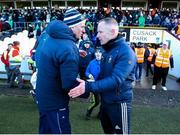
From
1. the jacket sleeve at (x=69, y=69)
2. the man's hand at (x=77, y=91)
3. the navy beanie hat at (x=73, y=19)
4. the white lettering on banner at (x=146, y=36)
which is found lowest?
the white lettering on banner at (x=146, y=36)

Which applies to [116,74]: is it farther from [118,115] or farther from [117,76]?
[118,115]

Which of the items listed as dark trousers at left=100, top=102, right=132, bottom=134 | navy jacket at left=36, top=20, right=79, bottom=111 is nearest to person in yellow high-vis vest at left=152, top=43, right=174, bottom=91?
dark trousers at left=100, top=102, right=132, bottom=134

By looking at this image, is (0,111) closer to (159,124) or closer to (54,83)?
(159,124)

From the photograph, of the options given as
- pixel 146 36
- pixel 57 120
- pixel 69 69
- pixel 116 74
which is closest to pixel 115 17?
pixel 146 36

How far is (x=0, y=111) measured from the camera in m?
8.17

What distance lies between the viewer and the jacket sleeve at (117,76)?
370 centimetres

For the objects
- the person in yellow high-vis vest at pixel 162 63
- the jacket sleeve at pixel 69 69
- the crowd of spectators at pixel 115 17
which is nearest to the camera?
the jacket sleeve at pixel 69 69

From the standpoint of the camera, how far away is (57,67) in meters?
3.50

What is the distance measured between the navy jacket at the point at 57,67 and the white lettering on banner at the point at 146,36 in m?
12.2

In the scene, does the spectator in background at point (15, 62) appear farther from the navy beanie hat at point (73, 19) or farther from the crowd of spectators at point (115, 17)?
the crowd of spectators at point (115, 17)

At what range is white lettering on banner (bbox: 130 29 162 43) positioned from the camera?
15.5 meters

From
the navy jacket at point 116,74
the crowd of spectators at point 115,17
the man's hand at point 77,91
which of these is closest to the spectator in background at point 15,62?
the navy jacket at point 116,74

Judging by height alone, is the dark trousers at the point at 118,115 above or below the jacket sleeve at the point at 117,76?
A: below

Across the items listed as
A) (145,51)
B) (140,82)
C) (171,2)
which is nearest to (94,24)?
(145,51)
